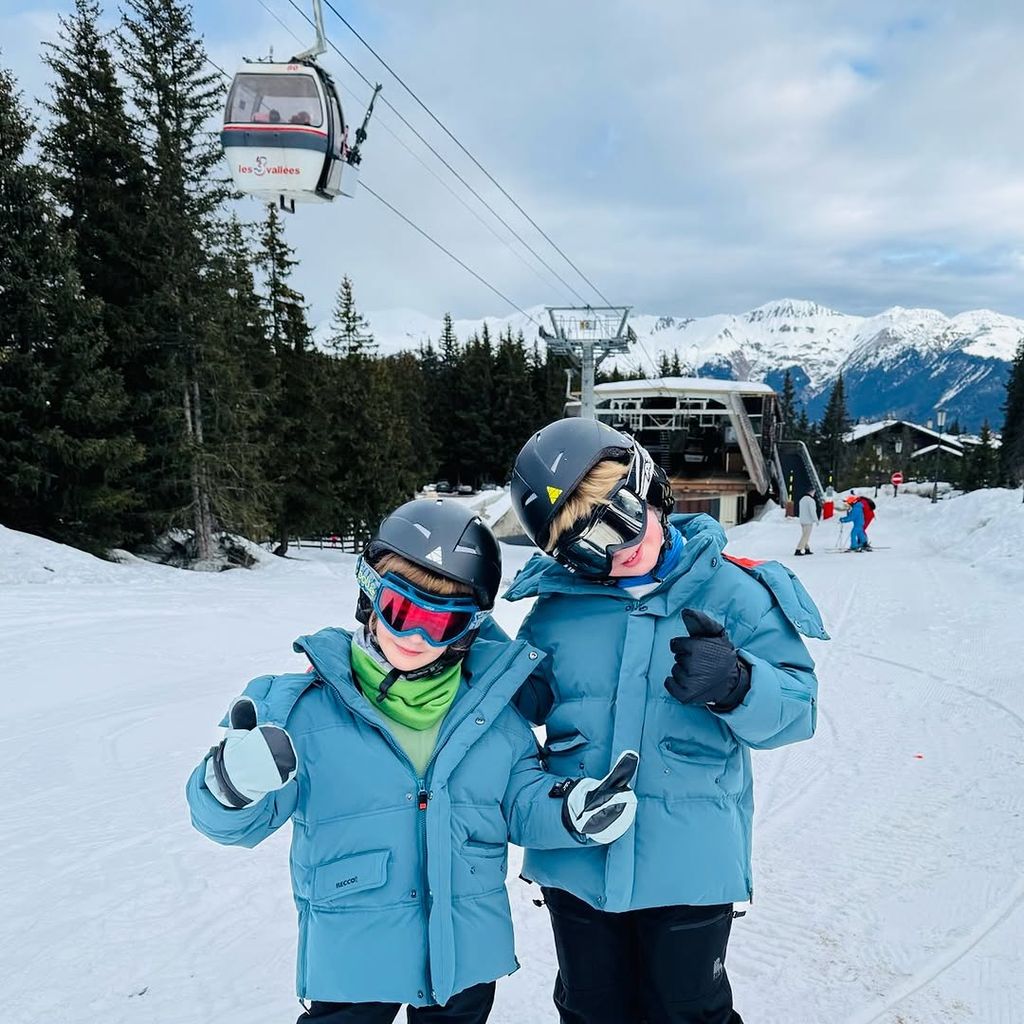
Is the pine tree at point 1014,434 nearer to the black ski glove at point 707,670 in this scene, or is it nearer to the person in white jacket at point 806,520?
the person in white jacket at point 806,520

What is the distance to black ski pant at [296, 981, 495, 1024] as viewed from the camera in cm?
198

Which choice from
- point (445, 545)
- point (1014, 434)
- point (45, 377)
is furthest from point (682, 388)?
point (445, 545)

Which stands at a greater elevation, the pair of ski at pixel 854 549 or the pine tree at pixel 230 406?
the pine tree at pixel 230 406

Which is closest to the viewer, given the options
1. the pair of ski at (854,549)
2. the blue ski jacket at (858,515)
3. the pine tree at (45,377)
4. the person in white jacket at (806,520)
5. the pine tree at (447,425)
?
the pine tree at (45,377)

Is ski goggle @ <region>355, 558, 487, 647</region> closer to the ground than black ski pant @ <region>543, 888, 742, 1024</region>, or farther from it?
farther from it

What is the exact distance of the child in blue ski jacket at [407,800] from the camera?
1.93m

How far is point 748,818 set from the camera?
2232mm

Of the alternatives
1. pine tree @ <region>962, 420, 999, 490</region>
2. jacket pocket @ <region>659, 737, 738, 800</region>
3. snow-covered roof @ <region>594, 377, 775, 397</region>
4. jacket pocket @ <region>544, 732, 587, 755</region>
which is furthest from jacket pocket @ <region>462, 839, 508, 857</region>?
pine tree @ <region>962, 420, 999, 490</region>

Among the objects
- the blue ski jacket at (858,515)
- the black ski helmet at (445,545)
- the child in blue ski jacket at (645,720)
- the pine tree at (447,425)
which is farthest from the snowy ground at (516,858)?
the pine tree at (447,425)

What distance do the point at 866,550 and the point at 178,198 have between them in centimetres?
1775

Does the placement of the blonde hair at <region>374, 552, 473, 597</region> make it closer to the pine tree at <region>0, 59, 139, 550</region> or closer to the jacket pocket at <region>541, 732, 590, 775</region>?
the jacket pocket at <region>541, 732, 590, 775</region>

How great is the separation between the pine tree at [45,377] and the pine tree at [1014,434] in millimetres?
49545

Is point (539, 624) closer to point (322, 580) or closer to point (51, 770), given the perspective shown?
point (51, 770)

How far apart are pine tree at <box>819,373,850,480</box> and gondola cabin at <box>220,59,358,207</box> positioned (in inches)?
2863
